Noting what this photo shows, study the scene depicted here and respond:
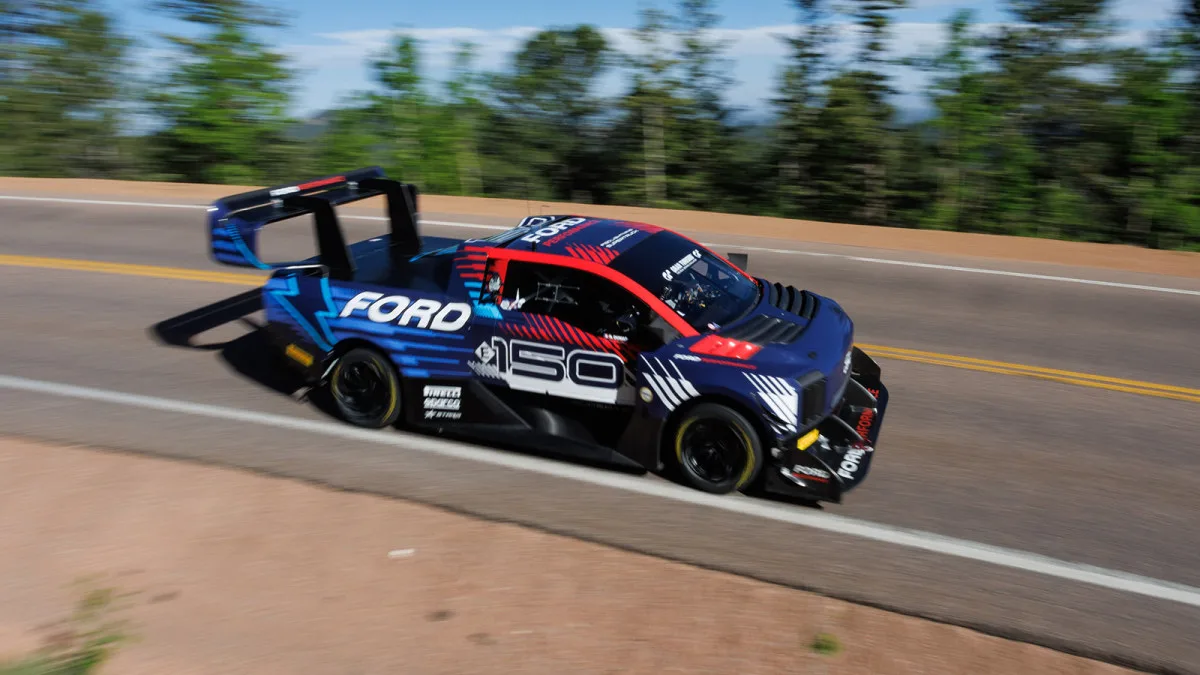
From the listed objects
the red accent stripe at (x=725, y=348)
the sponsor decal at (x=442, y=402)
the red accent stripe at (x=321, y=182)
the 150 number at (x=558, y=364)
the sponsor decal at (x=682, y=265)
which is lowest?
the sponsor decal at (x=442, y=402)

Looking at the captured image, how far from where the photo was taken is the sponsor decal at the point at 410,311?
717 cm

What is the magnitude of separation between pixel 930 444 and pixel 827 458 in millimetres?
1525

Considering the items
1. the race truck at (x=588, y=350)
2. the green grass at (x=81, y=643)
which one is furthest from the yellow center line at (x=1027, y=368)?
the green grass at (x=81, y=643)

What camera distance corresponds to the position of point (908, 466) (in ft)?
23.5

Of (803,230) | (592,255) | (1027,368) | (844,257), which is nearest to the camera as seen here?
(592,255)

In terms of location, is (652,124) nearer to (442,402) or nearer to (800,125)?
(800,125)

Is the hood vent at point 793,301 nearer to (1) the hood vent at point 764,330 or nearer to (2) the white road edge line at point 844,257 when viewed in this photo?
(1) the hood vent at point 764,330

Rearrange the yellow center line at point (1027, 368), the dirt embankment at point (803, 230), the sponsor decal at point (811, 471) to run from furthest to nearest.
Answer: the dirt embankment at point (803, 230)
the yellow center line at point (1027, 368)
the sponsor decal at point (811, 471)

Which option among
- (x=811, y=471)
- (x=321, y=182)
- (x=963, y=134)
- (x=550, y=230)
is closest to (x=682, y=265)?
(x=550, y=230)

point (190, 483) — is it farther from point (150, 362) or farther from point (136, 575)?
point (150, 362)

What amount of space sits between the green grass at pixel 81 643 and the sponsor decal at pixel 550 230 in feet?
11.9

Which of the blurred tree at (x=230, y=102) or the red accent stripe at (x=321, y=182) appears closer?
the red accent stripe at (x=321, y=182)

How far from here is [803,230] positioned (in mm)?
14891

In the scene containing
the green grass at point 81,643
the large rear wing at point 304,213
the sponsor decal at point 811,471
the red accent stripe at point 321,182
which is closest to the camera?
the green grass at point 81,643
